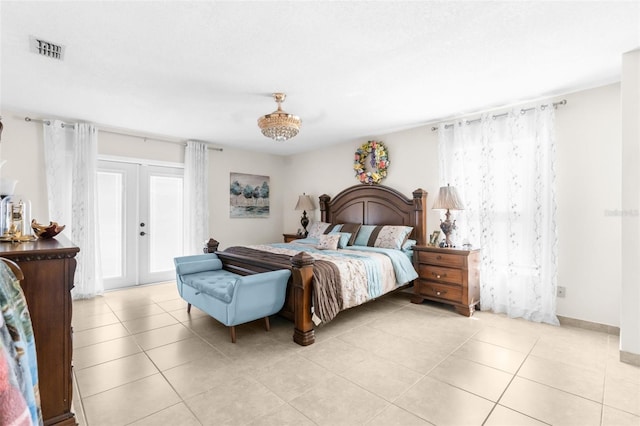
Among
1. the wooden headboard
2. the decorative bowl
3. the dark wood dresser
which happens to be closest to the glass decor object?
the decorative bowl

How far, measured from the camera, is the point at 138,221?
4898 millimetres

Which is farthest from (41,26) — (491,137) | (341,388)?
(491,137)

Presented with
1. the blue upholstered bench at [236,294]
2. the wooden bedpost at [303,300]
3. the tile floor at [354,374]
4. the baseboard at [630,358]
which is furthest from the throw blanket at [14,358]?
the baseboard at [630,358]

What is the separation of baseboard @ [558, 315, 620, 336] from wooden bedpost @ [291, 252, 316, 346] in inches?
108

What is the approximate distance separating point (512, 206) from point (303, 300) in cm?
267

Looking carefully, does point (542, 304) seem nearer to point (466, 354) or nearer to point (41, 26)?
point (466, 354)

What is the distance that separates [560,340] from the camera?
285cm

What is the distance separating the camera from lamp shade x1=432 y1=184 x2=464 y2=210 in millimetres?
3728

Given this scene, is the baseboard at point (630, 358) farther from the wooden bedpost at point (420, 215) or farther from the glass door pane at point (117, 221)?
the glass door pane at point (117, 221)

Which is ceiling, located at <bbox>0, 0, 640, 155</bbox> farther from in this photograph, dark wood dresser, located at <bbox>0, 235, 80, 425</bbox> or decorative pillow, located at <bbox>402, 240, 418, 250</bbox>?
decorative pillow, located at <bbox>402, 240, 418, 250</bbox>

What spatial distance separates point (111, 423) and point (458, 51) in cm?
347

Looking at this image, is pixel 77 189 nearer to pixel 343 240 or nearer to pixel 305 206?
pixel 305 206

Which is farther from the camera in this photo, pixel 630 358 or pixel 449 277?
pixel 449 277

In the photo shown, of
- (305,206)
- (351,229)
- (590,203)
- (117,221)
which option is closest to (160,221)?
(117,221)
